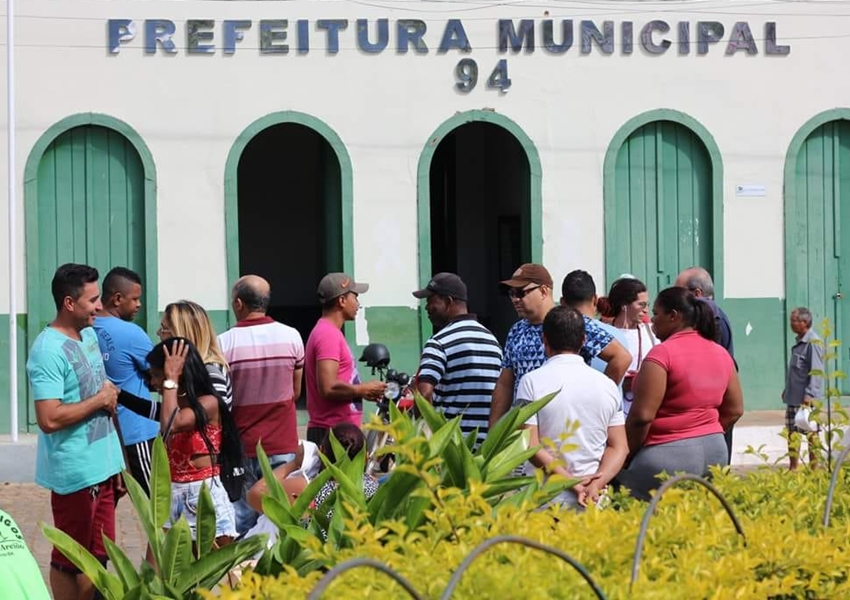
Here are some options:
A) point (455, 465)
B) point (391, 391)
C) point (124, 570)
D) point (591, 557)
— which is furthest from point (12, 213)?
point (591, 557)

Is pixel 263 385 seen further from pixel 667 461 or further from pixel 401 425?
pixel 401 425

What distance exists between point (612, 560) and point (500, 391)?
3455 mm

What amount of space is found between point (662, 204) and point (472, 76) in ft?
7.78

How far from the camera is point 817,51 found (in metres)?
14.5

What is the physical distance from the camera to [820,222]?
14562 mm

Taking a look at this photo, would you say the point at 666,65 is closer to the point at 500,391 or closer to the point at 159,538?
the point at 500,391

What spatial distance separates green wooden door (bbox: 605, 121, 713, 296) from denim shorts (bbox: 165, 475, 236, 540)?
8400mm

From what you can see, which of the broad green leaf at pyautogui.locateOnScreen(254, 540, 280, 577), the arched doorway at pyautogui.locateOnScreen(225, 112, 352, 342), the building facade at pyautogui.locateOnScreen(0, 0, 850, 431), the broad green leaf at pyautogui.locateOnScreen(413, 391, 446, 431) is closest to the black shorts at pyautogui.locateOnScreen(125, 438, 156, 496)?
the broad green leaf at pyautogui.locateOnScreen(413, 391, 446, 431)

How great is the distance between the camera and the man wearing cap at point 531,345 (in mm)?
6590

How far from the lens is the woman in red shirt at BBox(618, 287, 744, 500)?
6.46 metres

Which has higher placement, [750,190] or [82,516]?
[750,190]

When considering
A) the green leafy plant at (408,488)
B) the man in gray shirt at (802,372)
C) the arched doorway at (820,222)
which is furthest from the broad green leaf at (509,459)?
the arched doorway at (820,222)

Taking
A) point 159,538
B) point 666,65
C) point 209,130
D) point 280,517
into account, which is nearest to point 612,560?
point 280,517

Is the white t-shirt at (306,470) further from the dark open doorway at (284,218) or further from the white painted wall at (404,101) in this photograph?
the dark open doorway at (284,218)
